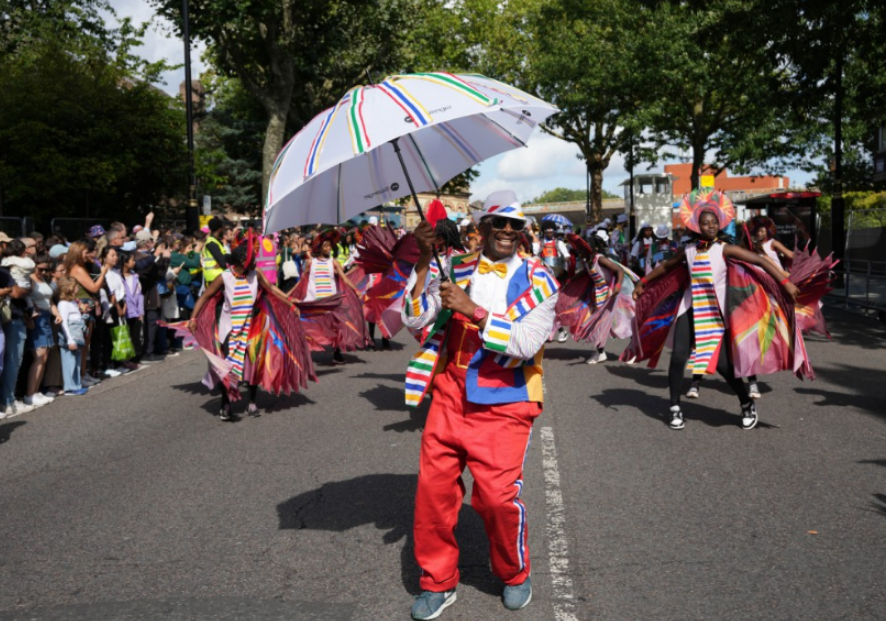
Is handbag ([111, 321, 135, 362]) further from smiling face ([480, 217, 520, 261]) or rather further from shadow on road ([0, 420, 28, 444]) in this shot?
smiling face ([480, 217, 520, 261])

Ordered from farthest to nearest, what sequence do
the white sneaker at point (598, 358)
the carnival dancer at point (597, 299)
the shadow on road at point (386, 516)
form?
the white sneaker at point (598, 358) < the carnival dancer at point (597, 299) < the shadow on road at point (386, 516)

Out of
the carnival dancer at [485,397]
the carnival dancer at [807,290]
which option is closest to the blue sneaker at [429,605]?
the carnival dancer at [485,397]

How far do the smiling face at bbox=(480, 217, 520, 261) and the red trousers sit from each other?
0.66m

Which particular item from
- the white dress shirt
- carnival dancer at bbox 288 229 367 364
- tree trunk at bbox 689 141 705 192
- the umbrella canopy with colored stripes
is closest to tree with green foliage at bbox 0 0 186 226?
carnival dancer at bbox 288 229 367 364

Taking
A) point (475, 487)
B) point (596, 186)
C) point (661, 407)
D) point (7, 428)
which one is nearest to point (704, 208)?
point (661, 407)

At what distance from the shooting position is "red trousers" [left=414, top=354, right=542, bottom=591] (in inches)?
161

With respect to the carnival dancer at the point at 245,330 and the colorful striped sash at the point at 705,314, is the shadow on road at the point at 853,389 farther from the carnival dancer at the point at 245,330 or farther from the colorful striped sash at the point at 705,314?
the carnival dancer at the point at 245,330

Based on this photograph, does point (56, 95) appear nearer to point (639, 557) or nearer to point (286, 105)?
point (286, 105)

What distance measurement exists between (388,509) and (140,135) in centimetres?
2203

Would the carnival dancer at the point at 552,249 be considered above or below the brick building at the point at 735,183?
below

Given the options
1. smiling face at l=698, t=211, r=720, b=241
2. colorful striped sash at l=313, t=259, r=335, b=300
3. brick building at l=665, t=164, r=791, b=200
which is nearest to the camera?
smiling face at l=698, t=211, r=720, b=241

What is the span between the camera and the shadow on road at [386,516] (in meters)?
4.69

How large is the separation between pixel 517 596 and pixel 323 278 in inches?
373

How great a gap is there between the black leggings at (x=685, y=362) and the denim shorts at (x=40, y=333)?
6.26 meters
